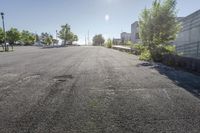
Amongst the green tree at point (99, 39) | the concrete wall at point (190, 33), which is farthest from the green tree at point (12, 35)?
the green tree at point (99, 39)

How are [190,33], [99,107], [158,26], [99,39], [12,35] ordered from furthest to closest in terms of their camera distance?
[99,39]
[12,35]
[190,33]
[158,26]
[99,107]

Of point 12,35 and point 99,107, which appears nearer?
point 99,107

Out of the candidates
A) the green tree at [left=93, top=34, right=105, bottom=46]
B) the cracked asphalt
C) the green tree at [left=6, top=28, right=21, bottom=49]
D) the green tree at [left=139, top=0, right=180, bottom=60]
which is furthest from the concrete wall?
the green tree at [left=93, top=34, right=105, bottom=46]

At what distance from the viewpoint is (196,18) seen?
29469 millimetres

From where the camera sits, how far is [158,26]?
23.0m

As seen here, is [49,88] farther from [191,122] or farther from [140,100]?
[191,122]

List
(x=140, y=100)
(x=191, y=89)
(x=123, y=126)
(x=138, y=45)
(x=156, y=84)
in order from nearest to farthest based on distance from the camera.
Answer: (x=123, y=126) < (x=140, y=100) < (x=191, y=89) < (x=156, y=84) < (x=138, y=45)

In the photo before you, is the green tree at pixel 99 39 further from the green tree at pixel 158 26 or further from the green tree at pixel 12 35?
the green tree at pixel 158 26

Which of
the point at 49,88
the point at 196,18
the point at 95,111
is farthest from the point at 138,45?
the point at 95,111

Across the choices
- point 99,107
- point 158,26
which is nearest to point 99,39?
point 158,26

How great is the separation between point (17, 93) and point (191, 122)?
536 centimetres

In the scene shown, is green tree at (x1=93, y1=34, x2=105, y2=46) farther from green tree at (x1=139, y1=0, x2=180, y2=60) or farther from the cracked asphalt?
the cracked asphalt

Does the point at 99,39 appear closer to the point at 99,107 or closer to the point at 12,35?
the point at 12,35

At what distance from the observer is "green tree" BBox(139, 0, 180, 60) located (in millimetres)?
22547
